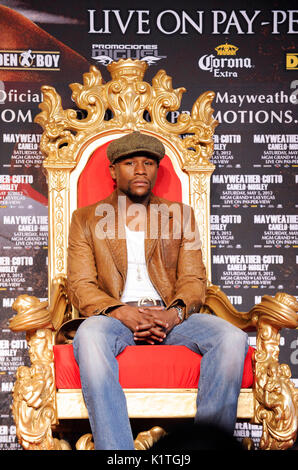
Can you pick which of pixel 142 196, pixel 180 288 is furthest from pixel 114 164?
pixel 180 288

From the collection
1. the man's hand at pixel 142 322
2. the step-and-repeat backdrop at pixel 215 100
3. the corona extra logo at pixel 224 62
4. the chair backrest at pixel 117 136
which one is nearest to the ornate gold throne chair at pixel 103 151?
the chair backrest at pixel 117 136

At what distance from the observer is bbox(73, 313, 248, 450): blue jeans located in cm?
245

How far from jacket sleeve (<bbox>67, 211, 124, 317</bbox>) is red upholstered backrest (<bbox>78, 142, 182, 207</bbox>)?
258 millimetres

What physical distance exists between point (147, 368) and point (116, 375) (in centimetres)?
18

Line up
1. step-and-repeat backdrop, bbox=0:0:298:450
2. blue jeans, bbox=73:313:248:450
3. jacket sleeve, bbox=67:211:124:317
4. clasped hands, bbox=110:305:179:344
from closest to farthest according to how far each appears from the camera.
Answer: blue jeans, bbox=73:313:248:450, clasped hands, bbox=110:305:179:344, jacket sleeve, bbox=67:211:124:317, step-and-repeat backdrop, bbox=0:0:298:450

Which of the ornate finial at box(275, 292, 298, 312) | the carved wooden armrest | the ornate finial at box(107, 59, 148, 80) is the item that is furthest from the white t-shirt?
the ornate finial at box(107, 59, 148, 80)

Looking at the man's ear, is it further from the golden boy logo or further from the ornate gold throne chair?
the golden boy logo

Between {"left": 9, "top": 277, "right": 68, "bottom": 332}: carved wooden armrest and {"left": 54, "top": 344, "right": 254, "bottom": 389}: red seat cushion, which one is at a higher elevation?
{"left": 9, "top": 277, "right": 68, "bottom": 332}: carved wooden armrest

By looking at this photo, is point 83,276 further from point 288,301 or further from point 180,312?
point 288,301

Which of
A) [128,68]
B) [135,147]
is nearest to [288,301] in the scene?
[135,147]

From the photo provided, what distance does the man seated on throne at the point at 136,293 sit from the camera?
254 cm

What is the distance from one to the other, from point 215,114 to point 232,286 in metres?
1.25

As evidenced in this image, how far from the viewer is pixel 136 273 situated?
130 inches

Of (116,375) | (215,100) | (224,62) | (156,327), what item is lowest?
(116,375)
